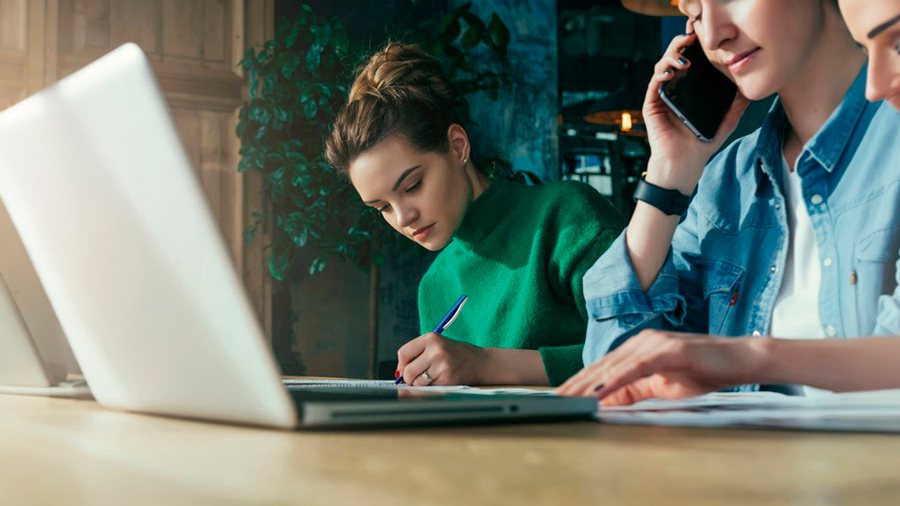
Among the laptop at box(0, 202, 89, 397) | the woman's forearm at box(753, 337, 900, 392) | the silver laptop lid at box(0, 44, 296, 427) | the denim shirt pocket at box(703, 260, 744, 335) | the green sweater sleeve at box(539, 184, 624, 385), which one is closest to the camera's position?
the silver laptop lid at box(0, 44, 296, 427)

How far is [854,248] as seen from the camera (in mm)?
1143

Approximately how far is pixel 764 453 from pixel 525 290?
4.74ft

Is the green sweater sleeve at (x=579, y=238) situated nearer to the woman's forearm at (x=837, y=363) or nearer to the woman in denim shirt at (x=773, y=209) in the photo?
the woman in denim shirt at (x=773, y=209)

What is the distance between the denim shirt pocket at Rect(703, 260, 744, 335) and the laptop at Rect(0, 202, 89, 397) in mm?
823

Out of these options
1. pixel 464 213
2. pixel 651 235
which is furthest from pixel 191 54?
pixel 651 235

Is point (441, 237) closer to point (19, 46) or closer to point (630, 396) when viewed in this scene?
point (630, 396)

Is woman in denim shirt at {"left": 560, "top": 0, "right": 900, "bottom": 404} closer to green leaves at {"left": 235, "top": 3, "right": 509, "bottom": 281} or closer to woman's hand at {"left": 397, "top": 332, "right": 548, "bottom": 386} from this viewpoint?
woman's hand at {"left": 397, "top": 332, "right": 548, "bottom": 386}

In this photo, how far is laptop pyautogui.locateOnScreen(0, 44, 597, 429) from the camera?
1.53ft

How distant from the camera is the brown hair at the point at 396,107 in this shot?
203 centimetres

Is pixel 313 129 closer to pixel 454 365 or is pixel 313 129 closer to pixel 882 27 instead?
pixel 454 365

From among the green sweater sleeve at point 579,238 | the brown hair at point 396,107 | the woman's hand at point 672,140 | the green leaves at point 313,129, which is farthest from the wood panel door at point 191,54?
the woman's hand at point 672,140

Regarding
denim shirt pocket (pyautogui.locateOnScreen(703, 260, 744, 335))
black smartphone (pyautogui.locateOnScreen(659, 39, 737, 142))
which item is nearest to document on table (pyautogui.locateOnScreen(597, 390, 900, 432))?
denim shirt pocket (pyautogui.locateOnScreen(703, 260, 744, 335))

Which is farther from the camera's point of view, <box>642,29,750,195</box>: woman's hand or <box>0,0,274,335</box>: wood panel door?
→ <box>0,0,274,335</box>: wood panel door

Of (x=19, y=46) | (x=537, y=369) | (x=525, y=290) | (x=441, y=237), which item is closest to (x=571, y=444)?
(x=537, y=369)
